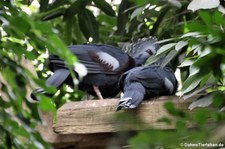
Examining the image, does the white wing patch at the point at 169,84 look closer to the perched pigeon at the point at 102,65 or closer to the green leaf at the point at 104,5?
the perched pigeon at the point at 102,65

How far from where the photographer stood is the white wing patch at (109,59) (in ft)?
7.43

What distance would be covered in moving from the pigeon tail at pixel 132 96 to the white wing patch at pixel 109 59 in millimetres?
269

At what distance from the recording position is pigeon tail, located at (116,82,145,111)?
Answer: 1832 millimetres

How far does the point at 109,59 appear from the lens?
2279 mm

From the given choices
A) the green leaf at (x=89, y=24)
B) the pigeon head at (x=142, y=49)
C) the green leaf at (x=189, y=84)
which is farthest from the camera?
the green leaf at (x=89, y=24)

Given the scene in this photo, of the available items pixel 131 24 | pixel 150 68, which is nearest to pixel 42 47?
pixel 150 68

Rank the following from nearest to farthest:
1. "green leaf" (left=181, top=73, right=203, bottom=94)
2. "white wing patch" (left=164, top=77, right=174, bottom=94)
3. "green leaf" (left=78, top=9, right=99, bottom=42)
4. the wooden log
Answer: "green leaf" (left=181, top=73, right=203, bottom=94), the wooden log, "white wing patch" (left=164, top=77, right=174, bottom=94), "green leaf" (left=78, top=9, right=99, bottom=42)

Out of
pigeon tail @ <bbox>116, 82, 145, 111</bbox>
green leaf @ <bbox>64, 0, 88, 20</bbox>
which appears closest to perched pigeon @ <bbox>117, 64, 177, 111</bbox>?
pigeon tail @ <bbox>116, 82, 145, 111</bbox>

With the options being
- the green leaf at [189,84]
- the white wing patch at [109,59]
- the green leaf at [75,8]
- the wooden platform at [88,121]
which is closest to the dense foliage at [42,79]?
the green leaf at [189,84]

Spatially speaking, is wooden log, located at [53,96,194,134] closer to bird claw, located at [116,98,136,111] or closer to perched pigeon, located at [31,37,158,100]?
bird claw, located at [116,98,136,111]

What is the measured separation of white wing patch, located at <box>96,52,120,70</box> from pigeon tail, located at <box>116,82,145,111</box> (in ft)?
0.88

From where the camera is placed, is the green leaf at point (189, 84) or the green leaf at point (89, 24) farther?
the green leaf at point (89, 24)

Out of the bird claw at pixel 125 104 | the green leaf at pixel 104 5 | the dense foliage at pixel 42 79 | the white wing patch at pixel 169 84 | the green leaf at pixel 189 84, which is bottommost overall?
the white wing patch at pixel 169 84

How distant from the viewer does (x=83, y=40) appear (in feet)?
10.1
